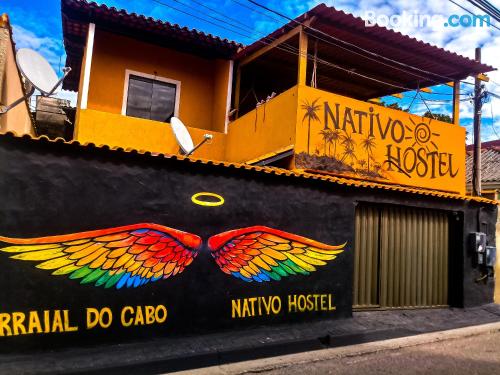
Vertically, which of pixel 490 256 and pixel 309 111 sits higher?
pixel 309 111

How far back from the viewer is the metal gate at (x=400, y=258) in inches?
306

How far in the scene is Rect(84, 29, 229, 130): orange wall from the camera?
9164 millimetres

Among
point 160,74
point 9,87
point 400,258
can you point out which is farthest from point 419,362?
point 160,74

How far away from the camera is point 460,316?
8.24m

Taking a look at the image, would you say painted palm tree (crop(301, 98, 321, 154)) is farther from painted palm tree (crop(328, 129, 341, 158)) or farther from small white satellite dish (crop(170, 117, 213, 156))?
small white satellite dish (crop(170, 117, 213, 156))

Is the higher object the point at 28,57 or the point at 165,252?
the point at 28,57

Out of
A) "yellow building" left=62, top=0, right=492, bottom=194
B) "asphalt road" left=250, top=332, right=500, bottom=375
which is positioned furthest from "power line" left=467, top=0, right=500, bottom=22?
"asphalt road" left=250, top=332, right=500, bottom=375

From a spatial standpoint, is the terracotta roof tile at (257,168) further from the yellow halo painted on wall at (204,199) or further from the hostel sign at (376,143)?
the hostel sign at (376,143)

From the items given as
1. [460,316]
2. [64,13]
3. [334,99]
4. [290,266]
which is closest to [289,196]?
[290,266]

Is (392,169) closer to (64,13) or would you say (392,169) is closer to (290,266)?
(290,266)

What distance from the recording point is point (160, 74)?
9688 mm

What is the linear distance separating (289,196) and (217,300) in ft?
6.85

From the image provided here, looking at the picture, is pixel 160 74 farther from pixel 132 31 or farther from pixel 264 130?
pixel 264 130

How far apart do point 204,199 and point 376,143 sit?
4525mm
